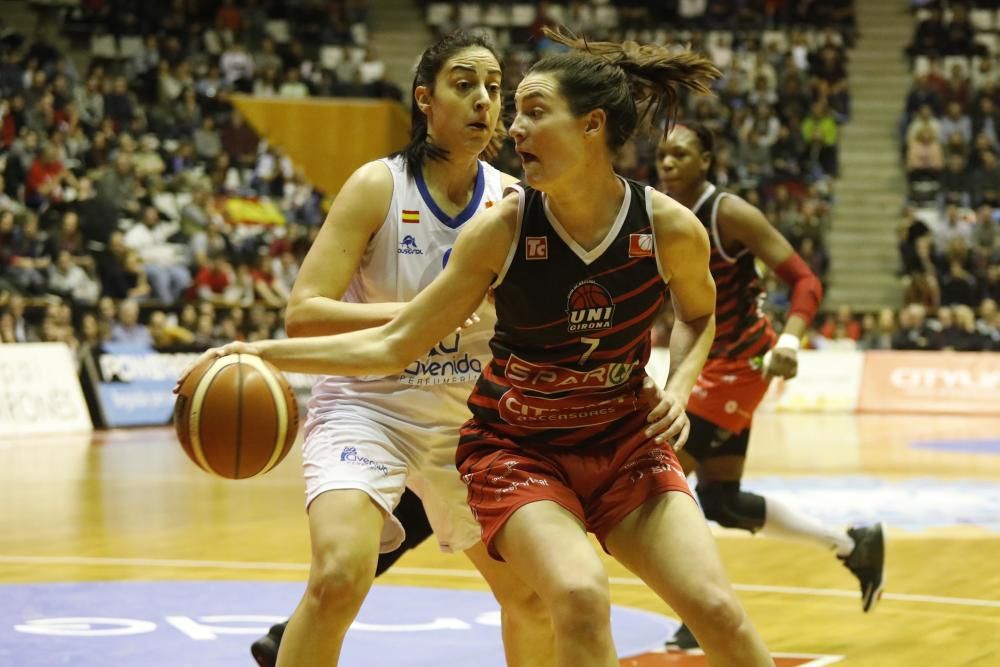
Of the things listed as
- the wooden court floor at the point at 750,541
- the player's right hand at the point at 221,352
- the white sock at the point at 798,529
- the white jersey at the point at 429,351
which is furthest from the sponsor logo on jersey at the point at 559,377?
the white sock at the point at 798,529

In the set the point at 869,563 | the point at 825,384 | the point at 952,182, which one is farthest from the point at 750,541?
the point at 952,182

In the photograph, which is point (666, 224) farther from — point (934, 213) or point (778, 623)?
point (934, 213)

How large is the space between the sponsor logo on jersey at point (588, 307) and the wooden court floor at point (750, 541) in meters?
2.25

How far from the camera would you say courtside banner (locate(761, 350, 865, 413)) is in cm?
1850

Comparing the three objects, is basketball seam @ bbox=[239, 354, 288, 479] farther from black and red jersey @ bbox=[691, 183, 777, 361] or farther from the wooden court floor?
black and red jersey @ bbox=[691, 183, 777, 361]

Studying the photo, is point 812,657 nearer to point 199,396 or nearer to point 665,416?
point 665,416

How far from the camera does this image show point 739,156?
22.1 meters

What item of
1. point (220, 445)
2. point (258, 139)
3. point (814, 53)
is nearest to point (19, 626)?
point (220, 445)

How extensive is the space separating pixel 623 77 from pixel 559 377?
0.79 meters

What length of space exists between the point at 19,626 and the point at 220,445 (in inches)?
96.8

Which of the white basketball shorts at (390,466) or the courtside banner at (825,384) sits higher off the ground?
the white basketball shorts at (390,466)

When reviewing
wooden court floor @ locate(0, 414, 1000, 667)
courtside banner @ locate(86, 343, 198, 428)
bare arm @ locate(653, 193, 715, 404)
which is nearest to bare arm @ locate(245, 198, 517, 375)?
bare arm @ locate(653, 193, 715, 404)

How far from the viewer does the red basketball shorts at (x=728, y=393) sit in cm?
597

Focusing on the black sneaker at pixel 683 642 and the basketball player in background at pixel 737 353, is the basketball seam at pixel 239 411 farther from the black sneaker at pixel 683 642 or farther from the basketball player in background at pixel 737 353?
the basketball player in background at pixel 737 353
